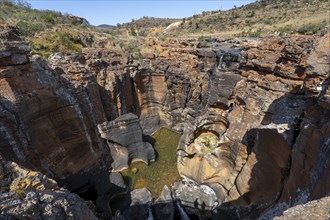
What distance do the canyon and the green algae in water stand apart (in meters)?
0.62

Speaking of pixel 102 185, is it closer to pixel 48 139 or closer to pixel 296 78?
pixel 48 139

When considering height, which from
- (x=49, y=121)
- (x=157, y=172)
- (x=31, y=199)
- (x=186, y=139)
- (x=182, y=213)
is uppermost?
(x=31, y=199)

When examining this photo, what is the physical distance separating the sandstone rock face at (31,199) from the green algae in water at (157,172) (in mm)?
8654

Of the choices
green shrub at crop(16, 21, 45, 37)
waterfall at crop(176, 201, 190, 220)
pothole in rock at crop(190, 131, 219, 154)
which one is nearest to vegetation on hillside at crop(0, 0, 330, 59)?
green shrub at crop(16, 21, 45, 37)

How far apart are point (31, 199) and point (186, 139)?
1116 cm

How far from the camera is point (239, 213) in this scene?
9570mm

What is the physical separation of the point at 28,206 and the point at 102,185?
9466 mm

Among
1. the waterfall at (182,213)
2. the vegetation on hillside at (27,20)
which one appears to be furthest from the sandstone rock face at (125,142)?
the vegetation on hillside at (27,20)

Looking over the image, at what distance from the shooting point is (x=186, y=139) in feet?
47.5

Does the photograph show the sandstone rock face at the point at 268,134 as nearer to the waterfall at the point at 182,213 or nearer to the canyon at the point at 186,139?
the canyon at the point at 186,139

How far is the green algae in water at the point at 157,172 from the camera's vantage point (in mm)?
13642

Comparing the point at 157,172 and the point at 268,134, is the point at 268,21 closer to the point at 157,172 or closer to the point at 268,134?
the point at 157,172

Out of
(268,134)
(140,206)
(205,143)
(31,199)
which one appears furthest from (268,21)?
(31,199)

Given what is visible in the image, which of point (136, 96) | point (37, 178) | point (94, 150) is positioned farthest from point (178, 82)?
point (37, 178)
